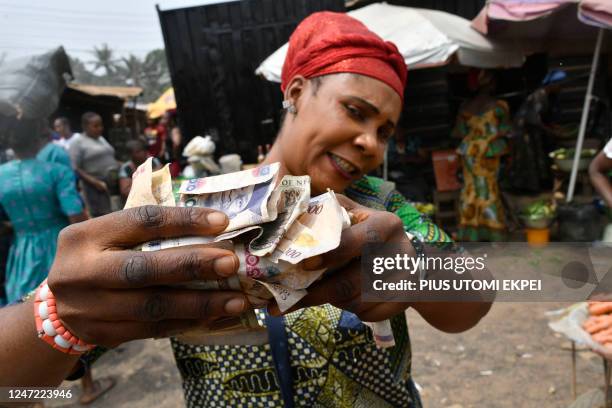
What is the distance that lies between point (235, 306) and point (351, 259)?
0.68 ft

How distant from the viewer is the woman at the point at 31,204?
114 inches

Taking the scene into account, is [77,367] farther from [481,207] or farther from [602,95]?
[602,95]

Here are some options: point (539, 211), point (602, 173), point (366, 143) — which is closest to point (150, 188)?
point (366, 143)

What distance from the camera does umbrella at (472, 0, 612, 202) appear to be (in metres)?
3.54

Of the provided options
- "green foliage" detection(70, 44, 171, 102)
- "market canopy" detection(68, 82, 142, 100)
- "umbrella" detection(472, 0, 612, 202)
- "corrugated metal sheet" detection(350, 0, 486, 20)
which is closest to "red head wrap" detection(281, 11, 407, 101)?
"umbrella" detection(472, 0, 612, 202)

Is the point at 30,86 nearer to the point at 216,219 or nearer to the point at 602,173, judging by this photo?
the point at 216,219

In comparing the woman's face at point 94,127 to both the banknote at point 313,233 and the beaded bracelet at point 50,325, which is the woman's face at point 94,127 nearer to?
the beaded bracelet at point 50,325

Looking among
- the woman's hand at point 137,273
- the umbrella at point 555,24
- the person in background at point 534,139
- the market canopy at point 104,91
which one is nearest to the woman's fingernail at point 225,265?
the woman's hand at point 137,273

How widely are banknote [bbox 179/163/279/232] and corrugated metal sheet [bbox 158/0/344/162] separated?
20.4 feet

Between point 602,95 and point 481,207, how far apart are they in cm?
188

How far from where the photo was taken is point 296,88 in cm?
133

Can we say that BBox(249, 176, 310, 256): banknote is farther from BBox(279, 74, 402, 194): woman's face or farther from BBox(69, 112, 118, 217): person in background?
BBox(69, 112, 118, 217): person in background

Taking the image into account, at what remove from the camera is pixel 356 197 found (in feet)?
4.42

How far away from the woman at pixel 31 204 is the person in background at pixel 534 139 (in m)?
5.33
